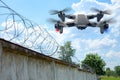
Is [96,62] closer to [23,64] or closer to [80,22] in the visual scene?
[80,22]

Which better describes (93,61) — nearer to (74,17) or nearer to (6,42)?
(74,17)

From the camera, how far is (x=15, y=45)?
5480 mm

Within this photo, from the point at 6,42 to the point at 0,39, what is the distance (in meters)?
0.26

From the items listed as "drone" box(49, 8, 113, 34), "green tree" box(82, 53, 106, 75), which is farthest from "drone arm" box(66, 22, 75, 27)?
"green tree" box(82, 53, 106, 75)

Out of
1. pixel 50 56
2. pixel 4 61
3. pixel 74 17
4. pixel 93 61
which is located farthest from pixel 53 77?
pixel 93 61

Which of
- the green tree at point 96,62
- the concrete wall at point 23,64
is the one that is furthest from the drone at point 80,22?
the green tree at point 96,62

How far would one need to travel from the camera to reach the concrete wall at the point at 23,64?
17.0 feet

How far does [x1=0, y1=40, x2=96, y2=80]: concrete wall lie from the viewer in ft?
17.0

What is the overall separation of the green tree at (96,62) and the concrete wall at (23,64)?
7047cm

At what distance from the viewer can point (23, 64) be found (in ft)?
20.1

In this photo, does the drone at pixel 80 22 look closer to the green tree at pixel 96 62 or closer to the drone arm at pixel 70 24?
the drone arm at pixel 70 24

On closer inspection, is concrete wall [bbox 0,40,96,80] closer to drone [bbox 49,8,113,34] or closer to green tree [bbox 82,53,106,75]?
drone [bbox 49,8,113,34]

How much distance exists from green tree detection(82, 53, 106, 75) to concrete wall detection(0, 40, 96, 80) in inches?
2774

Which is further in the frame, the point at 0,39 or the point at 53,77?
the point at 53,77
